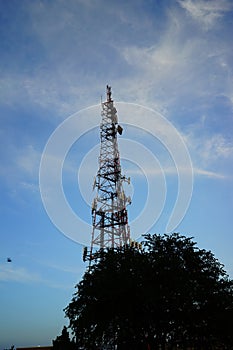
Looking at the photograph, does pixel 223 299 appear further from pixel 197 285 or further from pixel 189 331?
pixel 189 331

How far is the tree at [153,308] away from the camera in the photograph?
2306 cm

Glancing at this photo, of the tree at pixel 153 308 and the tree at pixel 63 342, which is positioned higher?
the tree at pixel 153 308

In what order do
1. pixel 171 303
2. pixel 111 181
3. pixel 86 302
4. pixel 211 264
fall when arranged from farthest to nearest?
pixel 111 181, pixel 211 264, pixel 86 302, pixel 171 303

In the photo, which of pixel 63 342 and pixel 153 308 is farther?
pixel 63 342

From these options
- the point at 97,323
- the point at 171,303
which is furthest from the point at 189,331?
the point at 97,323

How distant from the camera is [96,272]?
26.0m

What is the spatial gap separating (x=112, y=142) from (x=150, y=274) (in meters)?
22.5

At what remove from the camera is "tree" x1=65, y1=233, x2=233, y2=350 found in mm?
23062

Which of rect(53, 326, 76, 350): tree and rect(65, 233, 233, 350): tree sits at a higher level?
rect(65, 233, 233, 350): tree

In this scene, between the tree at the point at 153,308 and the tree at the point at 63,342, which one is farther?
the tree at the point at 63,342

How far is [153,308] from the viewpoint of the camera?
76.8ft

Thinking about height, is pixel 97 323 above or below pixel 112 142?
below

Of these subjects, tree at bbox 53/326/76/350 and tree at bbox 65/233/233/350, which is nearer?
tree at bbox 65/233/233/350

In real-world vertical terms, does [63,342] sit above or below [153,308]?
below
